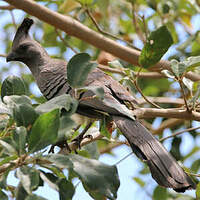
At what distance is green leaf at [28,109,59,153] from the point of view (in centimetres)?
200

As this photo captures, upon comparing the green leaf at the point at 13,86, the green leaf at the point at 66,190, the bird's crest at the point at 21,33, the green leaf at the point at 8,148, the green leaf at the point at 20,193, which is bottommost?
the bird's crest at the point at 21,33

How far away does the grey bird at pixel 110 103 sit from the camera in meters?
2.51

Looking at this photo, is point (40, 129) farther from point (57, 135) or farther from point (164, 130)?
point (164, 130)

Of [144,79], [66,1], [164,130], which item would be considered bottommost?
[164,130]

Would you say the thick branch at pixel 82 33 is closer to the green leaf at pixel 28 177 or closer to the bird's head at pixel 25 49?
the bird's head at pixel 25 49

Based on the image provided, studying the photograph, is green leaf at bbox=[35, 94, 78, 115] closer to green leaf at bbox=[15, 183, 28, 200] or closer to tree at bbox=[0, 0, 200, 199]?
tree at bbox=[0, 0, 200, 199]

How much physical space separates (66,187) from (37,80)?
2.14 meters

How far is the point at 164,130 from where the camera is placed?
514 cm

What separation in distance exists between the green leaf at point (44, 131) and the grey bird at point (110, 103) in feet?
1.06

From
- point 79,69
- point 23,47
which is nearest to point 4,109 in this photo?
point 79,69

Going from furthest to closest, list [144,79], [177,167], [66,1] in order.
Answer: [144,79]
[66,1]
[177,167]

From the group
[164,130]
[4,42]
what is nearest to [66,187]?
[164,130]

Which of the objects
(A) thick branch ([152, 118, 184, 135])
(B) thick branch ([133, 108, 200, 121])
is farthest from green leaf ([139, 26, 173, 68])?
(A) thick branch ([152, 118, 184, 135])

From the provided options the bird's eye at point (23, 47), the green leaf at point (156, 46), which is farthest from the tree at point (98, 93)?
the bird's eye at point (23, 47)
